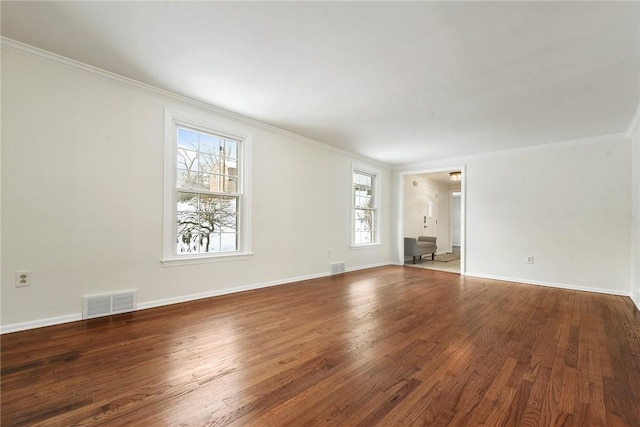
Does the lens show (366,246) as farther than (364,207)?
No

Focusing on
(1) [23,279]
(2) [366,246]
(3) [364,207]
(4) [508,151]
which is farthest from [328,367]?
(4) [508,151]

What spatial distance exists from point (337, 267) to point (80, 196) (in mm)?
3986

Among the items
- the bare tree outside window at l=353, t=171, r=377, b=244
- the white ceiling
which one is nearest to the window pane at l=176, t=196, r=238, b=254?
the white ceiling

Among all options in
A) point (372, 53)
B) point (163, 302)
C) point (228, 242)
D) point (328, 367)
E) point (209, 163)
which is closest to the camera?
point (328, 367)

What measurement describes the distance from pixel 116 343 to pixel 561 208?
6.20 metres

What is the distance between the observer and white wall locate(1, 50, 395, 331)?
2.47 meters

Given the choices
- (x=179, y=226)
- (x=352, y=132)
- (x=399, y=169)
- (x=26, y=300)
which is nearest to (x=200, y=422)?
(x=26, y=300)

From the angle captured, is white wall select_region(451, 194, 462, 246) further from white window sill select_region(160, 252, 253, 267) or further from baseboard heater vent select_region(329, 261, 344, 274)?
white window sill select_region(160, 252, 253, 267)

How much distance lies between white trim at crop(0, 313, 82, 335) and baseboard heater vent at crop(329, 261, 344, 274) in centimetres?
367

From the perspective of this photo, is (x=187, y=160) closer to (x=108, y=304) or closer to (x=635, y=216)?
(x=108, y=304)

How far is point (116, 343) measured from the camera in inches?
89.2

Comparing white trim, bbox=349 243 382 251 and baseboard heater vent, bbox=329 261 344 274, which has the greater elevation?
white trim, bbox=349 243 382 251

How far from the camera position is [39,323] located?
8.37ft

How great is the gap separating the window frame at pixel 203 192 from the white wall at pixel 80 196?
0.08 m
